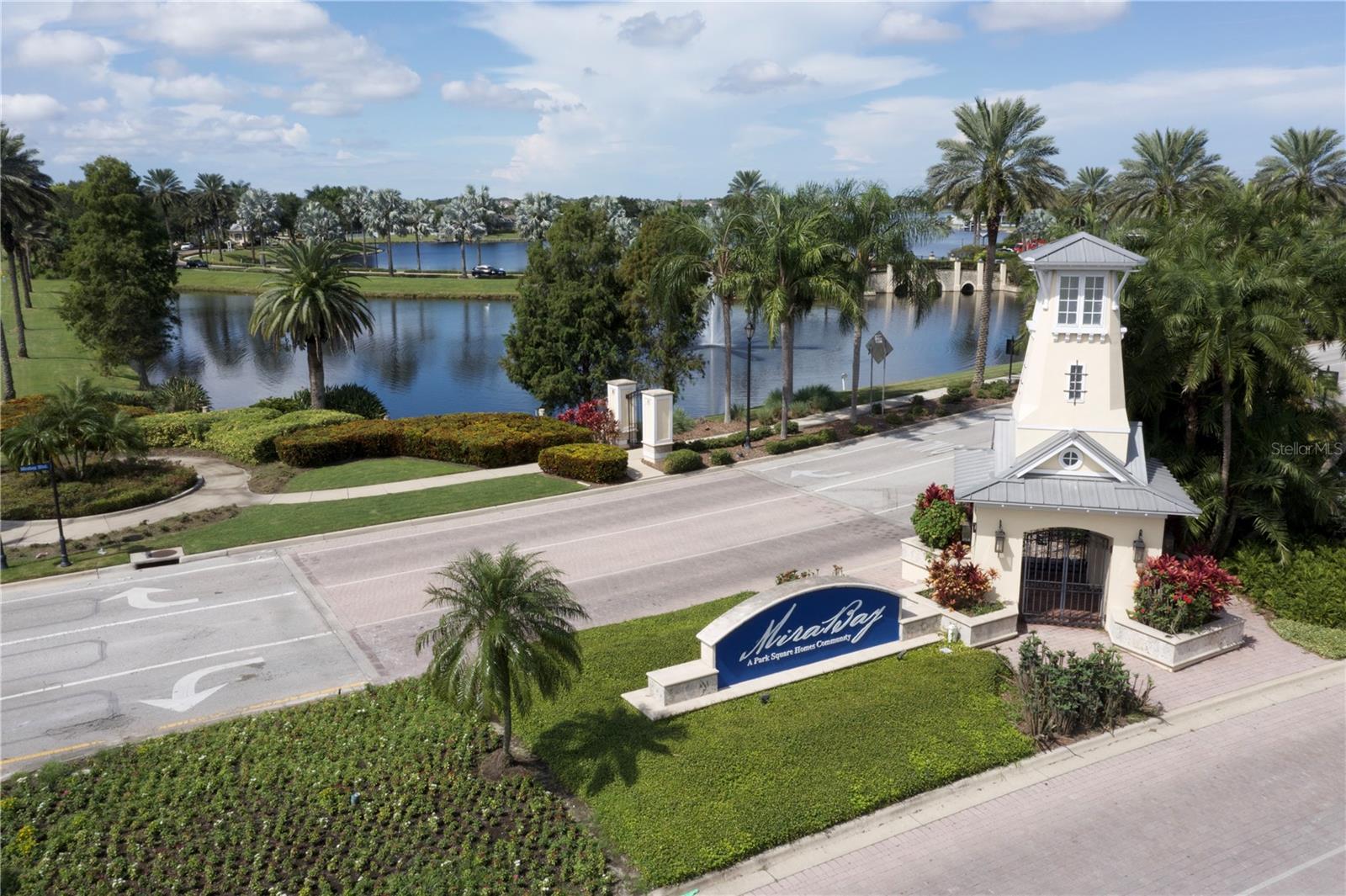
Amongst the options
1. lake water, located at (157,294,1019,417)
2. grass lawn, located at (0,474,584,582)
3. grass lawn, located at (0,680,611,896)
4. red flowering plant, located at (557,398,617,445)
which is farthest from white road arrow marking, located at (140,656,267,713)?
lake water, located at (157,294,1019,417)

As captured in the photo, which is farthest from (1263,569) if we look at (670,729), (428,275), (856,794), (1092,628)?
(428,275)

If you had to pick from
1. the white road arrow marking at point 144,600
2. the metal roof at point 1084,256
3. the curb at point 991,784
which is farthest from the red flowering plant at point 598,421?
the curb at point 991,784

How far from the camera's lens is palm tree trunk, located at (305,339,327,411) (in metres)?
38.0

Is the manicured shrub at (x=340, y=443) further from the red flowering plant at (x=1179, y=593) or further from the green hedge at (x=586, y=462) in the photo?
the red flowering plant at (x=1179, y=593)

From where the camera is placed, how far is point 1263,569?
20.4m

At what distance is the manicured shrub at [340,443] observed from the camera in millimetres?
30750

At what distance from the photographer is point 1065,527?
1838 cm

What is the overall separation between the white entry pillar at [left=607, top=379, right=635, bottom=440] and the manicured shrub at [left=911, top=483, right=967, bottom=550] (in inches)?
565

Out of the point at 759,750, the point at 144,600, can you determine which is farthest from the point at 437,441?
the point at 759,750

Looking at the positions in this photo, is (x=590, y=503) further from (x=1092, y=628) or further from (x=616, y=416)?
(x=1092, y=628)

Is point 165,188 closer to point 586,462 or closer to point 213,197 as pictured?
point 213,197

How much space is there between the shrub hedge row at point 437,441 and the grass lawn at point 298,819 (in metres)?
16.8

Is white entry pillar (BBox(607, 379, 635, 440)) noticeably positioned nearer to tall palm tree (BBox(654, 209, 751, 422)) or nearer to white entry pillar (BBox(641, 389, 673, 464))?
white entry pillar (BBox(641, 389, 673, 464))

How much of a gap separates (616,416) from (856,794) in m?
21.4
